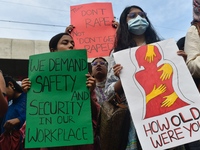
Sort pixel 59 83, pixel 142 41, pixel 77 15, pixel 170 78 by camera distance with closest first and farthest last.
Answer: pixel 170 78 < pixel 59 83 < pixel 142 41 < pixel 77 15

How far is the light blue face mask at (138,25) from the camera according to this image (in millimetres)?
2275

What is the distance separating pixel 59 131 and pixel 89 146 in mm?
282

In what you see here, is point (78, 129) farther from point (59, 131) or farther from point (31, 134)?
point (31, 134)

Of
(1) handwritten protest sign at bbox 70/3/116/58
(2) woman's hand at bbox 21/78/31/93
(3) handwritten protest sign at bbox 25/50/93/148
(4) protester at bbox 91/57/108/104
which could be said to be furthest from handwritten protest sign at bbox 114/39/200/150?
(1) handwritten protest sign at bbox 70/3/116/58

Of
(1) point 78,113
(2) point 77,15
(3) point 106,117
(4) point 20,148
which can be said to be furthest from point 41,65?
(2) point 77,15

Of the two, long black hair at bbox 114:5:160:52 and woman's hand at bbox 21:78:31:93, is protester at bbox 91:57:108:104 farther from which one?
woman's hand at bbox 21:78:31:93

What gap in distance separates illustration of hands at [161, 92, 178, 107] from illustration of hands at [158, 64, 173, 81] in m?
0.12

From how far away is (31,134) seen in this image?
192 cm

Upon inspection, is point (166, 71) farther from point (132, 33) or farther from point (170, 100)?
point (132, 33)

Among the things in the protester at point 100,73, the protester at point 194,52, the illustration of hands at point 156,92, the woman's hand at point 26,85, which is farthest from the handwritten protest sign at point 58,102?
the protester at point 100,73

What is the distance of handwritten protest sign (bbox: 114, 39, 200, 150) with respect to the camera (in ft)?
5.62

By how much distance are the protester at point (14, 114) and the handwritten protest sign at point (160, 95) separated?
41.4 inches

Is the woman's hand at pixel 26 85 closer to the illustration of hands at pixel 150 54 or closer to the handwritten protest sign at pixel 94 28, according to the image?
the illustration of hands at pixel 150 54

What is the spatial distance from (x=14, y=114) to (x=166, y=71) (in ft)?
4.71
